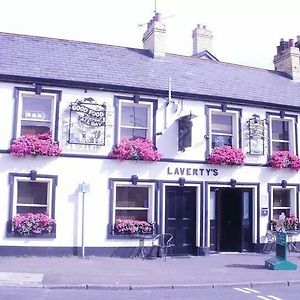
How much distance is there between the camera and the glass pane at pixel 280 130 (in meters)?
17.9

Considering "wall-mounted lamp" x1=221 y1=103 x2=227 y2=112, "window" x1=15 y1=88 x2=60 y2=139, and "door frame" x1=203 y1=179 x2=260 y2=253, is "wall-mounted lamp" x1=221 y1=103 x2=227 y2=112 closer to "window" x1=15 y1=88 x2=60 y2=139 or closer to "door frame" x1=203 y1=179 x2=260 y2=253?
"door frame" x1=203 y1=179 x2=260 y2=253

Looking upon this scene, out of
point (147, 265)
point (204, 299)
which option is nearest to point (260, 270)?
point (147, 265)

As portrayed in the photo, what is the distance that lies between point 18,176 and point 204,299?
7665mm

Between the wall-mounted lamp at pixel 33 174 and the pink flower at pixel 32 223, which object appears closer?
the pink flower at pixel 32 223

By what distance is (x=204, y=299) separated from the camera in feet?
31.0

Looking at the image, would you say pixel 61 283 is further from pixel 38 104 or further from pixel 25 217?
pixel 38 104

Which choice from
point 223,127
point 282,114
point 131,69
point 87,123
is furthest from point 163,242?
point 282,114

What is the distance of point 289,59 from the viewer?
21125 mm

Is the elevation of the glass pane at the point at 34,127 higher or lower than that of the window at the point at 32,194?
higher

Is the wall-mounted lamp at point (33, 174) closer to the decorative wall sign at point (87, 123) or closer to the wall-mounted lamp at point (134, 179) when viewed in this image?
the decorative wall sign at point (87, 123)

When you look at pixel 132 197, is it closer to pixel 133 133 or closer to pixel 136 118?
pixel 133 133

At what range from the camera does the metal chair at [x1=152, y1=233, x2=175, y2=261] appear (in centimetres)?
1535

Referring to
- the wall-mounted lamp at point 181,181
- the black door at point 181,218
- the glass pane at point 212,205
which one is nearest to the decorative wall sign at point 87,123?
the wall-mounted lamp at point 181,181

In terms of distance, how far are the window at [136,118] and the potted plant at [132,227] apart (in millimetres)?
2984
